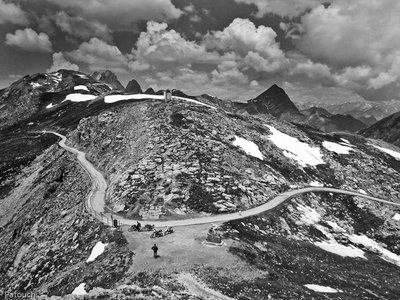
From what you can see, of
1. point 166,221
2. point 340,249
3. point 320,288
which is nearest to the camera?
point 320,288

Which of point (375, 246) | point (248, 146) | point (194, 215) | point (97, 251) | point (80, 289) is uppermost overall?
point (248, 146)

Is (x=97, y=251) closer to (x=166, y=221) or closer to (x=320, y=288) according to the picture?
(x=166, y=221)

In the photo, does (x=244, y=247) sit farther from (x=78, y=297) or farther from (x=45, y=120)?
(x=45, y=120)

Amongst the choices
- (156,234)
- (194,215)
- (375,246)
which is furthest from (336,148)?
(156,234)

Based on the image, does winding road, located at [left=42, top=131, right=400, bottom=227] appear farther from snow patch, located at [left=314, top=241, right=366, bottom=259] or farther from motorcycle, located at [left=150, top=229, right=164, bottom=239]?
snow patch, located at [left=314, top=241, right=366, bottom=259]

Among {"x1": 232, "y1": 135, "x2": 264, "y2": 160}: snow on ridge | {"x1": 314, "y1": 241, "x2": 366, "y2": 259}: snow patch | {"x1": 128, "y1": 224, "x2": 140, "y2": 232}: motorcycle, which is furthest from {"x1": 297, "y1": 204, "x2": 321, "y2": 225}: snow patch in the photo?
{"x1": 128, "y1": 224, "x2": 140, "y2": 232}: motorcycle

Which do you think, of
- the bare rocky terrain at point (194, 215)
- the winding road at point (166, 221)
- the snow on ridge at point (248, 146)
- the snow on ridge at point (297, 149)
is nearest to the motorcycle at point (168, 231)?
the bare rocky terrain at point (194, 215)
